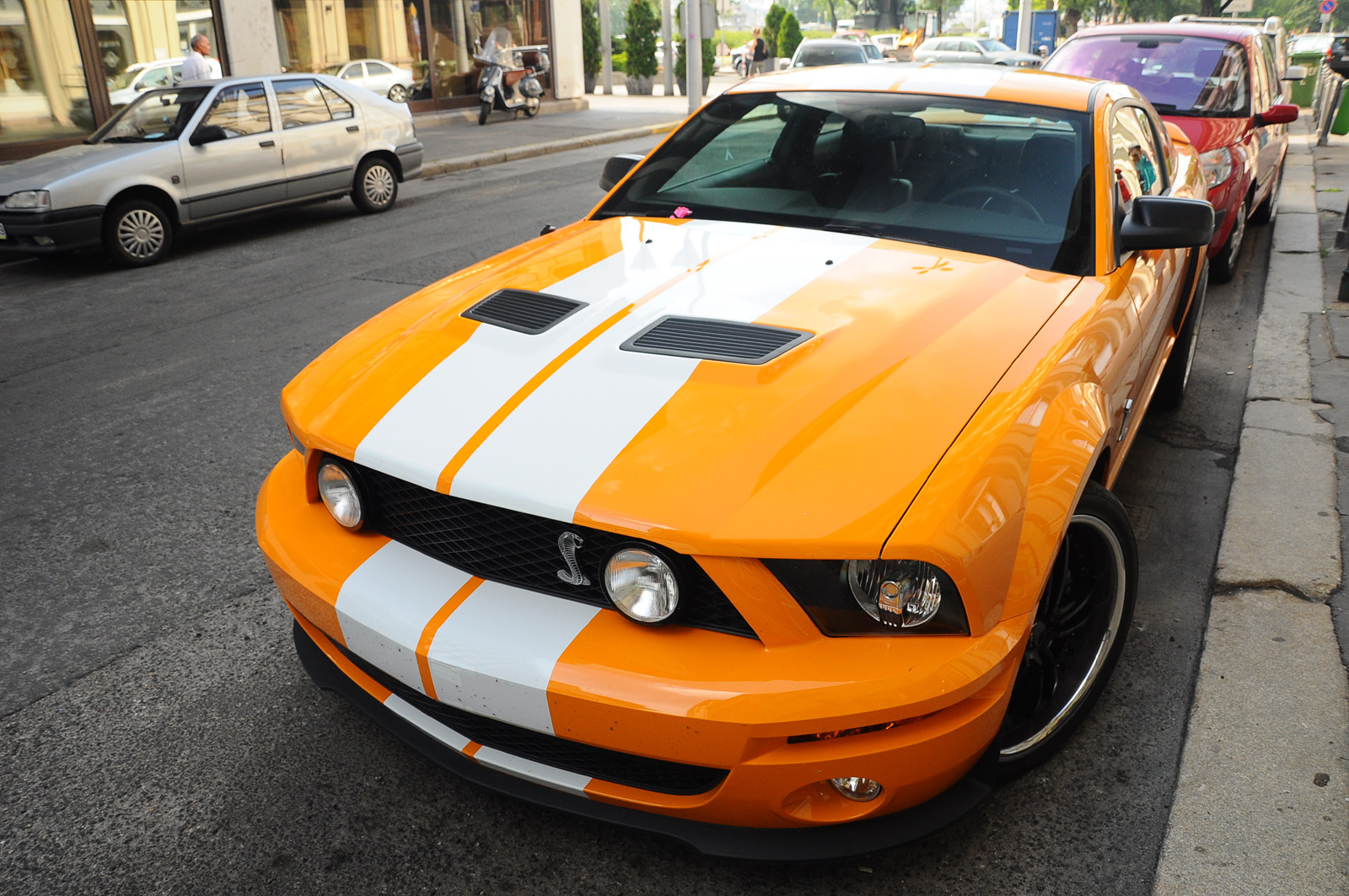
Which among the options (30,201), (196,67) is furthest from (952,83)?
(196,67)

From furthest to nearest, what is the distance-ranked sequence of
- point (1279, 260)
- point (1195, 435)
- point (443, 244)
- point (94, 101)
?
point (94, 101)
point (443, 244)
point (1279, 260)
point (1195, 435)

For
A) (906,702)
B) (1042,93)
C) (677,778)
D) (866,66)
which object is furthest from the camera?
(866,66)

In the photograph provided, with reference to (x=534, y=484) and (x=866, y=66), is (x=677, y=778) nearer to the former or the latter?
(x=534, y=484)

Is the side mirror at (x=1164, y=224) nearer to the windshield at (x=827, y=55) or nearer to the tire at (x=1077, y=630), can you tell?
the tire at (x=1077, y=630)

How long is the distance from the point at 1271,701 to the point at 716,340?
174cm

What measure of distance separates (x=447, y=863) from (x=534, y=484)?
855 millimetres

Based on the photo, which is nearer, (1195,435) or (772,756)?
(772,756)

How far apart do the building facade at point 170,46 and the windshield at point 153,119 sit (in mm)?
5144

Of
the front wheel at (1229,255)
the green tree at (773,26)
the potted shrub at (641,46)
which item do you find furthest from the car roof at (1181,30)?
the green tree at (773,26)

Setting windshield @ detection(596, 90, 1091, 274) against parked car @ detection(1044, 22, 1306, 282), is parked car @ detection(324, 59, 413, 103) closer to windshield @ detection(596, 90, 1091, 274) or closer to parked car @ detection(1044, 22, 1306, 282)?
parked car @ detection(1044, 22, 1306, 282)

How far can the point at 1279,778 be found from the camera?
7.68 ft

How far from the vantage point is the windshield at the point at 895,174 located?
115 inches

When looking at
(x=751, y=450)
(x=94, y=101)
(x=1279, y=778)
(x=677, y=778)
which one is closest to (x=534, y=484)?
(x=751, y=450)

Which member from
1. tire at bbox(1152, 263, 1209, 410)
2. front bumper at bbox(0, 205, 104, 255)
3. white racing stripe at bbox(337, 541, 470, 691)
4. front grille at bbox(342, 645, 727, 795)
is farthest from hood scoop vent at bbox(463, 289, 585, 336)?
front bumper at bbox(0, 205, 104, 255)
